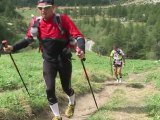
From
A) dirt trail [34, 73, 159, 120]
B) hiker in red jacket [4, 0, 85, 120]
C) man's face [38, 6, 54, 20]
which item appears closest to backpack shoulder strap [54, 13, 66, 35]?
hiker in red jacket [4, 0, 85, 120]

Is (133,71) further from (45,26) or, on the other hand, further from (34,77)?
(45,26)

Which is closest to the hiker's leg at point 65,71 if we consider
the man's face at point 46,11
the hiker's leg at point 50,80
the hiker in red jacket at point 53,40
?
the hiker in red jacket at point 53,40

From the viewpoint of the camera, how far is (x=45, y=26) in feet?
31.5

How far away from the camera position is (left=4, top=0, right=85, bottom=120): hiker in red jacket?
951 cm

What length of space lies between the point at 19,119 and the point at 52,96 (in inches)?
42.7

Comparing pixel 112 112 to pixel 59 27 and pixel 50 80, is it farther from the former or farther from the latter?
pixel 59 27

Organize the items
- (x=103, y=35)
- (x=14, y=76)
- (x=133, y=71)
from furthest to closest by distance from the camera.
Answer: (x=103, y=35) → (x=133, y=71) → (x=14, y=76)

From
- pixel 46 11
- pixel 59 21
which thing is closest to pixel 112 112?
pixel 59 21

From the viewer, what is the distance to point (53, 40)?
9578mm

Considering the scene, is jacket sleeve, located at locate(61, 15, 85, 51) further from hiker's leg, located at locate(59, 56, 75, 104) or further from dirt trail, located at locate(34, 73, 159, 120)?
dirt trail, located at locate(34, 73, 159, 120)

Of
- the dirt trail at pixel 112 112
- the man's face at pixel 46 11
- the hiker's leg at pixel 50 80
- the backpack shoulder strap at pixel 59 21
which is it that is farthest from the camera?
the dirt trail at pixel 112 112

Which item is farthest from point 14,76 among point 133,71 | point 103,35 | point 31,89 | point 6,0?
point 103,35

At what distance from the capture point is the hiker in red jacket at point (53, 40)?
9508mm

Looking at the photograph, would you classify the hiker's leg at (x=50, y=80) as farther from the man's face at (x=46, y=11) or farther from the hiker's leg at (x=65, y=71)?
the man's face at (x=46, y=11)
